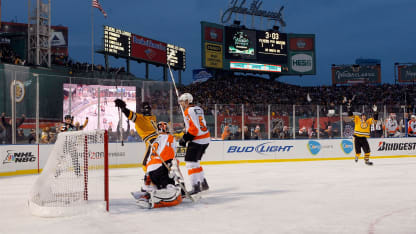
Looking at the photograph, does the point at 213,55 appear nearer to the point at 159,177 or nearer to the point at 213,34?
the point at 213,34

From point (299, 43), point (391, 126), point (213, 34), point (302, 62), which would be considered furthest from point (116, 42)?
point (391, 126)

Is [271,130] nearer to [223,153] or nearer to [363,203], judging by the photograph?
[223,153]

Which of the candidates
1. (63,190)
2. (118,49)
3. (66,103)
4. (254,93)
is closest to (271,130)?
(66,103)

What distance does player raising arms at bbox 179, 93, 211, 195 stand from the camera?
7.23 metres

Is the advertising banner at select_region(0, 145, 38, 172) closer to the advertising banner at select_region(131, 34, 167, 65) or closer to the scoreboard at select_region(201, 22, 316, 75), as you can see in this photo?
the advertising banner at select_region(131, 34, 167, 65)

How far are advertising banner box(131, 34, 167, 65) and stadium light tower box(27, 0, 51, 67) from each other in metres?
10.7

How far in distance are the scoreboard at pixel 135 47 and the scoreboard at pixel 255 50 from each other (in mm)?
3865

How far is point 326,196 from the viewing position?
24.6 ft

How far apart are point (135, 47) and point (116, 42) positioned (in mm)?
2160

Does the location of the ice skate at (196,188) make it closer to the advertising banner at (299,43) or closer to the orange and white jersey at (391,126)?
the orange and white jersey at (391,126)

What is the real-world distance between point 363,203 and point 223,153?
31.8 feet

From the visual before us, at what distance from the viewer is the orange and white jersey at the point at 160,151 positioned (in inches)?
259

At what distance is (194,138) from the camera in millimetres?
7324

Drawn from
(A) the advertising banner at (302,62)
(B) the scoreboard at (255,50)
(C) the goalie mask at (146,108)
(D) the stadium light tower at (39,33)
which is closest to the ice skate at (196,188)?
(C) the goalie mask at (146,108)
